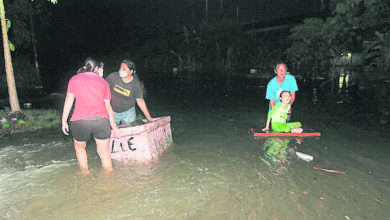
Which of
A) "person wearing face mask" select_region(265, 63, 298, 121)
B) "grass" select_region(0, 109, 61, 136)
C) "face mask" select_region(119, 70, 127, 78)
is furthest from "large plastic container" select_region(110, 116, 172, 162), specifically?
"grass" select_region(0, 109, 61, 136)

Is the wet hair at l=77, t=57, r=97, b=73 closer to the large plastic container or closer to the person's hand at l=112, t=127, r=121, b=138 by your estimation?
the person's hand at l=112, t=127, r=121, b=138

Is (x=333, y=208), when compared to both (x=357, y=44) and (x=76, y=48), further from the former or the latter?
(x=357, y=44)

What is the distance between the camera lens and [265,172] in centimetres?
563

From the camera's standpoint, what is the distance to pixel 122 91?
6082 mm

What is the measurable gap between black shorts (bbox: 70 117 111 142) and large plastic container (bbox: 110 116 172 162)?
2.41ft

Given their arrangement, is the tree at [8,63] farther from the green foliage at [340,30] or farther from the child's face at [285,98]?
the green foliage at [340,30]

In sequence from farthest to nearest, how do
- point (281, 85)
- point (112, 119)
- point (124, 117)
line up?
Answer: point (281, 85)
point (124, 117)
point (112, 119)

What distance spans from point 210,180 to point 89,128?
2.14 m

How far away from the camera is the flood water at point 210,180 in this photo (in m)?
4.30

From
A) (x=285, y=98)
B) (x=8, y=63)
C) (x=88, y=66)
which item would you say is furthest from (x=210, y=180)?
(x=8, y=63)

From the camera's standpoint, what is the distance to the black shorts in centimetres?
467

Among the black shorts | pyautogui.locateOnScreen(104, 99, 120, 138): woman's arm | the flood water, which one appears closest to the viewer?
the flood water

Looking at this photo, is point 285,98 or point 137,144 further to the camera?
point 285,98

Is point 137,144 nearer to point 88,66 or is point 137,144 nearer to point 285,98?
point 88,66
